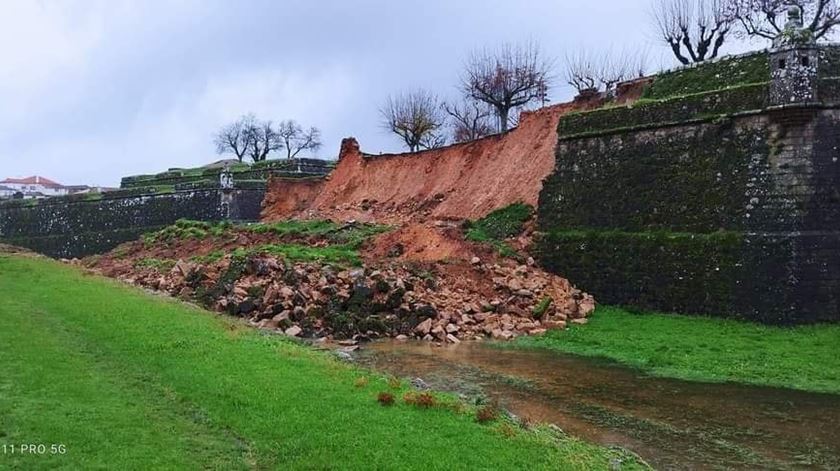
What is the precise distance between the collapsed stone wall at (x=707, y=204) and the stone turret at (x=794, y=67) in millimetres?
171

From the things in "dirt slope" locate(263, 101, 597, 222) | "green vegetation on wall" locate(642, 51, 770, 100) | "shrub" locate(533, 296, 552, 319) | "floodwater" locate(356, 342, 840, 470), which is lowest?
"floodwater" locate(356, 342, 840, 470)

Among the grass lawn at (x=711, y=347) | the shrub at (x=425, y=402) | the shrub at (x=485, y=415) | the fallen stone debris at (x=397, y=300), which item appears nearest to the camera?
the shrub at (x=485, y=415)

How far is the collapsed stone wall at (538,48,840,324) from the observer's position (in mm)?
15203

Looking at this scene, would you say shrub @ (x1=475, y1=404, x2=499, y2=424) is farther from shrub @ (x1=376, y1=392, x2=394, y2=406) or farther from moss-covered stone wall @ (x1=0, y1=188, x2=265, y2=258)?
moss-covered stone wall @ (x1=0, y1=188, x2=265, y2=258)

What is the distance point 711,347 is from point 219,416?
9703 mm

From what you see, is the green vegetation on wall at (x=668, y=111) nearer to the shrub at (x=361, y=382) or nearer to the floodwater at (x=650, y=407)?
the floodwater at (x=650, y=407)

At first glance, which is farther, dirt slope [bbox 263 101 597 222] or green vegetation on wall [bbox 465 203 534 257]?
dirt slope [bbox 263 101 597 222]

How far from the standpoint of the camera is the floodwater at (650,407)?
27.5 feet

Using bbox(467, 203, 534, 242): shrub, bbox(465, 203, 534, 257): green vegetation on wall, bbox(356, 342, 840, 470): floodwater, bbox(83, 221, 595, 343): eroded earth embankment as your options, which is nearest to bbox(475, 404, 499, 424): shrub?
bbox(356, 342, 840, 470): floodwater

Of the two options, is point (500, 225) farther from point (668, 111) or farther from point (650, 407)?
point (650, 407)

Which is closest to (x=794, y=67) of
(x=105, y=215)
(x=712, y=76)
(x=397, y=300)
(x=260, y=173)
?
(x=712, y=76)

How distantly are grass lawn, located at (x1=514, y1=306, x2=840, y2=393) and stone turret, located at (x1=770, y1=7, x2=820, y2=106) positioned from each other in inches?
184

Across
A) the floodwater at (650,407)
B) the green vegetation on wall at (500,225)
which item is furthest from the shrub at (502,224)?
the floodwater at (650,407)

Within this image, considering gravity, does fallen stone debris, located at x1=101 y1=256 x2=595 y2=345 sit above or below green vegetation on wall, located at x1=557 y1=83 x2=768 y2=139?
below
